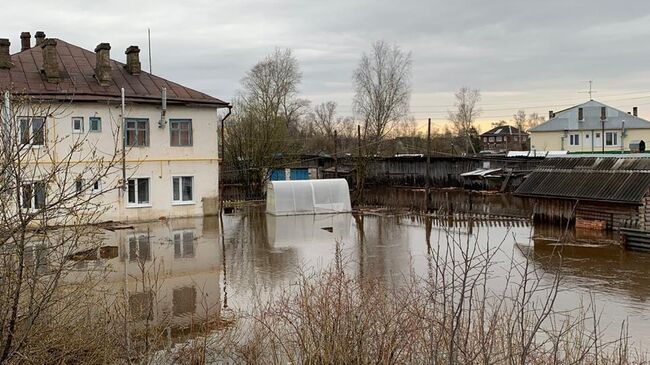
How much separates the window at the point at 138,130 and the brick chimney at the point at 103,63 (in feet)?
6.20

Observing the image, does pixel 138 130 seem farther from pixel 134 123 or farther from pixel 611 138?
pixel 611 138

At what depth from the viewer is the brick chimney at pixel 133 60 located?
85.9 ft

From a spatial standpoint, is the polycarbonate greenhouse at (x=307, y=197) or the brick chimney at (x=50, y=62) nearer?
the brick chimney at (x=50, y=62)

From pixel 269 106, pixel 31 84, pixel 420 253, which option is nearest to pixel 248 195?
pixel 269 106

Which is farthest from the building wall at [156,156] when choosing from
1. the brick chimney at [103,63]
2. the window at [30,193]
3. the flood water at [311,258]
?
the window at [30,193]

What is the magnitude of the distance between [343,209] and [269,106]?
1893cm

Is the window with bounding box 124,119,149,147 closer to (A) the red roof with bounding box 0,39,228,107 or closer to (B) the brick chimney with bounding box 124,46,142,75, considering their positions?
(A) the red roof with bounding box 0,39,228,107

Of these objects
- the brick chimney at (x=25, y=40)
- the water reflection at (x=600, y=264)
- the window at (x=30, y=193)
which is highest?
the brick chimney at (x=25, y=40)

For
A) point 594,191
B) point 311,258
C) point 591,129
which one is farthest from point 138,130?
point 591,129

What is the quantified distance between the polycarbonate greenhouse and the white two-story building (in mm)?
2740

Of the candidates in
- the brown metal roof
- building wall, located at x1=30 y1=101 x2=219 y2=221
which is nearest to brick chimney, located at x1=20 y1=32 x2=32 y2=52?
building wall, located at x1=30 y1=101 x2=219 y2=221

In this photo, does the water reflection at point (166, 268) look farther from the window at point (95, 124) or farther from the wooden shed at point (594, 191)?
the wooden shed at point (594, 191)

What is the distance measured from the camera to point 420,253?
1722 cm

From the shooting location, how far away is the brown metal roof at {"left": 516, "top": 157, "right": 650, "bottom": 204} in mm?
20484
